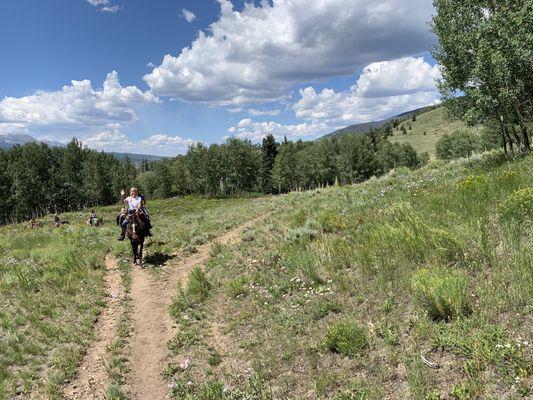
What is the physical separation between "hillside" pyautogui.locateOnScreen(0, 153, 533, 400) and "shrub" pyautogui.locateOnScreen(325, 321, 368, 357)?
2 cm

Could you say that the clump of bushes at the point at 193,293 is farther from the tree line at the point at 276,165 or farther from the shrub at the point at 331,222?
the tree line at the point at 276,165

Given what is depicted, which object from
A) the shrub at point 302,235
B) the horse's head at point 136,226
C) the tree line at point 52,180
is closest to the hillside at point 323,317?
the shrub at point 302,235

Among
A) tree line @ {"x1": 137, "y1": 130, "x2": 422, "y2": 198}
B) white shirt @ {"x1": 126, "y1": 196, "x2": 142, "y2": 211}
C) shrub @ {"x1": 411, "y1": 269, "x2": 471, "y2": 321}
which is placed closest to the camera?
shrub @ {"x1": 411, "y1": 269, "x2": 471, "y2": 321}

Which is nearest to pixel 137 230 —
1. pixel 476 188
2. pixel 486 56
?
pixel 476 188

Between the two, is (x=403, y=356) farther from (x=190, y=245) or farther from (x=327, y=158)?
(x=327, y=158)

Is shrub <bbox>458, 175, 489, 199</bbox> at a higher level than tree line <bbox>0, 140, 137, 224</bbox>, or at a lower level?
lower

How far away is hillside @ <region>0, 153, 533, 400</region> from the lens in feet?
17.1

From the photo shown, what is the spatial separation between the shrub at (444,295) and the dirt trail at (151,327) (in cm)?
460

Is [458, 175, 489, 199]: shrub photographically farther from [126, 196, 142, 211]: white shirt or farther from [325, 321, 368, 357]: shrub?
[126, 196, 142, 211]: white shirt

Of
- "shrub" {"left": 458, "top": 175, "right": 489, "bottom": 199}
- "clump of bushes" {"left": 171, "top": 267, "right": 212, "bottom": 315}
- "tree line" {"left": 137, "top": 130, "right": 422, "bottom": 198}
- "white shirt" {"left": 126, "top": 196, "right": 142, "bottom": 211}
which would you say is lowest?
"clump of bushes" {"left": 171, "top": 267, "right": 212, "bottom": 315}

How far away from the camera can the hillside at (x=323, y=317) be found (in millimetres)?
5215

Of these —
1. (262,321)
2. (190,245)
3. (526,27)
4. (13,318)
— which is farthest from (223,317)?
(526,27)

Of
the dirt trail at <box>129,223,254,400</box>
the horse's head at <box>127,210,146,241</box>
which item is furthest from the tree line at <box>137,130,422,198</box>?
the dirt trail at <box>129,223,254,400</box>

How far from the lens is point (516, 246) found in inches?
261
